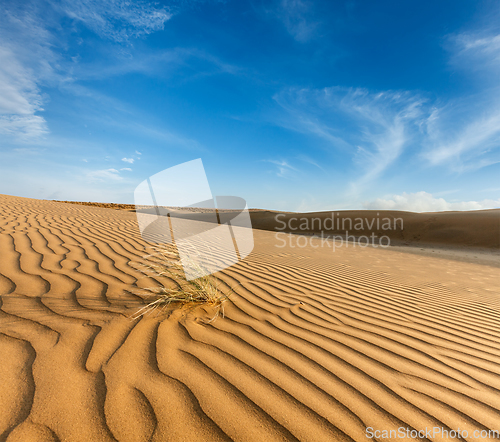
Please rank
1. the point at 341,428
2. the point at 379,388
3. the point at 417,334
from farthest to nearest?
the point at 417,334 → the point at 379,388 → the point at 341,428

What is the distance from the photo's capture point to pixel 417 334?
2260mm

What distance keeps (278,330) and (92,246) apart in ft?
11.2

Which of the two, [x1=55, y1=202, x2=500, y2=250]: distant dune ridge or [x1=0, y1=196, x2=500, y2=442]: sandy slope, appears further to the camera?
[x1=55, y1=202, x2=500, y2=250]: distant dune ridge

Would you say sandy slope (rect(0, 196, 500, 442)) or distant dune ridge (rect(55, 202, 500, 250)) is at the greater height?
distant dune ridge (rect(55, 202, 500, 250))

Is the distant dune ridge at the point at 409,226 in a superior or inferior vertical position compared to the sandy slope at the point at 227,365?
superior

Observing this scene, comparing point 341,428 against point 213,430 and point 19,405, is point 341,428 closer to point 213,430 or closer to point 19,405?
point 213,430

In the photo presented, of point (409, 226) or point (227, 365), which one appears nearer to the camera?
point (227, 365)

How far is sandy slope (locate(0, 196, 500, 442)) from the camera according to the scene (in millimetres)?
1128

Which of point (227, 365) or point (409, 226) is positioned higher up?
point (409, 226)

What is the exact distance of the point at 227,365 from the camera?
4.97 feet

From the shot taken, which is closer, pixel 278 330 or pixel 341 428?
pixel 341 428

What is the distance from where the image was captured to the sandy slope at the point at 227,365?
3.70 ft

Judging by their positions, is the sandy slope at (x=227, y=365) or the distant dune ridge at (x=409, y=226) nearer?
the sandy slope at (x=227, y=365)

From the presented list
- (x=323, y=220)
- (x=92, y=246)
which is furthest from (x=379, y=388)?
(x=323, y=220)
